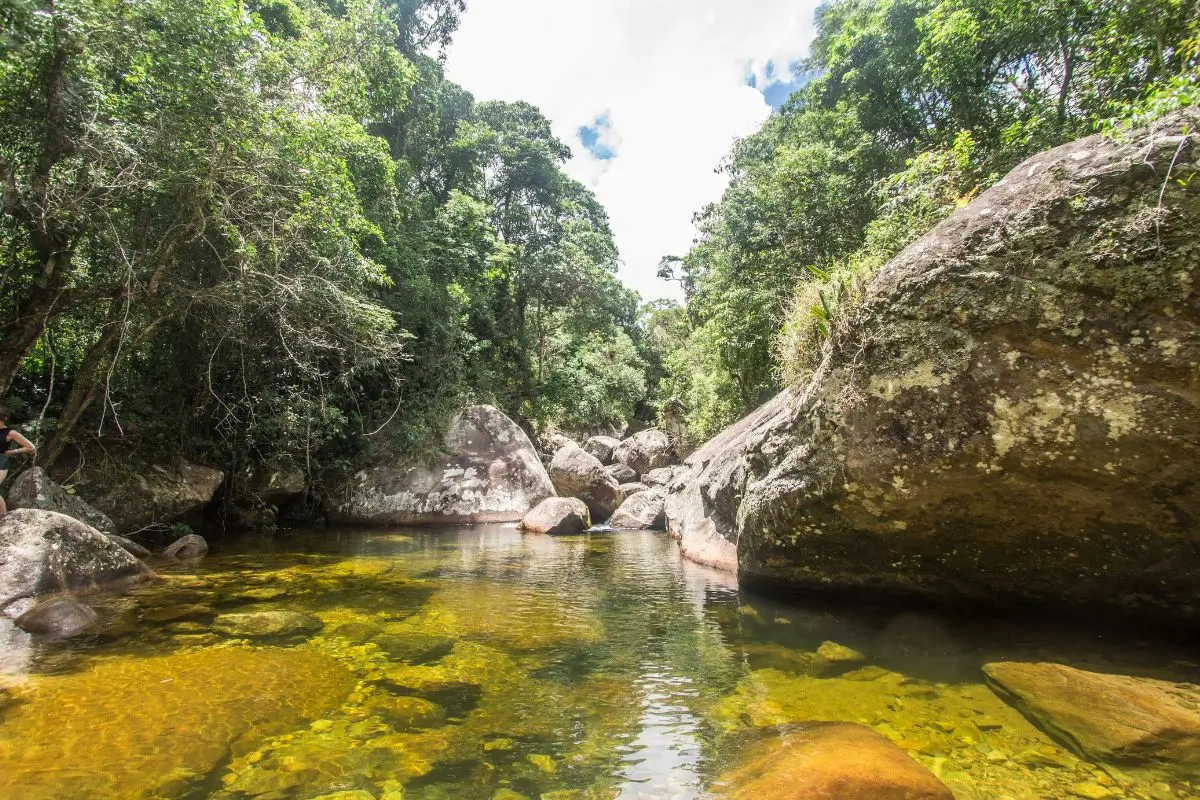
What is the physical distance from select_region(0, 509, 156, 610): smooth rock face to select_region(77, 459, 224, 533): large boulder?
13.3ft

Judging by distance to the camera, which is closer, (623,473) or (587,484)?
(587,484)

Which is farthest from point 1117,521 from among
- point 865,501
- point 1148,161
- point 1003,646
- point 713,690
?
point 713,690

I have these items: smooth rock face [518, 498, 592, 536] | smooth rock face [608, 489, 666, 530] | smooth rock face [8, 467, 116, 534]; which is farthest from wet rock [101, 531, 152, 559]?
smooth rock face [608, 489, 666, 530]

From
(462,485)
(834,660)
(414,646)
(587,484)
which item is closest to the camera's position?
(834,660)

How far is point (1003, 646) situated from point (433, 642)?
4.48m

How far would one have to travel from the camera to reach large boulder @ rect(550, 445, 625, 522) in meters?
17.6

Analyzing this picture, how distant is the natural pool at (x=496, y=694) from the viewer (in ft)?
8.59

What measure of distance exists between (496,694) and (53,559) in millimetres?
5221

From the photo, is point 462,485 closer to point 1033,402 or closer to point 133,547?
point 133,547

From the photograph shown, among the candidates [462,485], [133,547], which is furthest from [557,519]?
[133,547]

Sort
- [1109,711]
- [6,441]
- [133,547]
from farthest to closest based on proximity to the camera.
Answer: [133,547], [6,441], [1109,711]

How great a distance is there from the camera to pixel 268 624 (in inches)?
195

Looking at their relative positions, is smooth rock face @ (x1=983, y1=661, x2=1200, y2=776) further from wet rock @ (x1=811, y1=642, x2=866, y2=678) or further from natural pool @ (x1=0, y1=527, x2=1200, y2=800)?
wet rock @ (x1=811, y1=642, x2=866, y2=678)

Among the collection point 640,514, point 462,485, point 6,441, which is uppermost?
point 6,441
